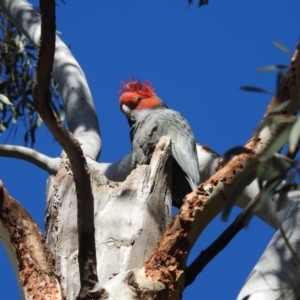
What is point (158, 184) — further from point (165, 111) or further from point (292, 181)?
point (165, 111)

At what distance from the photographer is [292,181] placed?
126 cm

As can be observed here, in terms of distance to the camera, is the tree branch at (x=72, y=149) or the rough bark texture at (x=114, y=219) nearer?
the tree branch at (x=72, y=149)

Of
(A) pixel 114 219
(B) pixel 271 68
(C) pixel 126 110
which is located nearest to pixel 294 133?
(B) pixel 271 68

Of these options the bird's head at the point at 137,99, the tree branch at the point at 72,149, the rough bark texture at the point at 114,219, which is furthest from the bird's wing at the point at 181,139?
the tree branch at the point at 72,149

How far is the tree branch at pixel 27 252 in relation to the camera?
70.6 inches

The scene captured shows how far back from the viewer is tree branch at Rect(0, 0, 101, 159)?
3.02 metres

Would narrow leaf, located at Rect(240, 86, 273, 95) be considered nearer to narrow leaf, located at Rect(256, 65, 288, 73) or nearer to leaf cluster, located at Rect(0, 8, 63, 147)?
narrow leaf, located at Rect(256, 65, 288, 73)

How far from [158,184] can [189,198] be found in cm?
28

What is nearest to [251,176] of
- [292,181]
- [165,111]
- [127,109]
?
[292,181]

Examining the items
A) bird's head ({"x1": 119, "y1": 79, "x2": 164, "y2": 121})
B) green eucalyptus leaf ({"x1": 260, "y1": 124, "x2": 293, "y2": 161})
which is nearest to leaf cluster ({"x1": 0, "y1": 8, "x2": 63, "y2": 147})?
bird's head ({"x1": 119, "y1": 79, "x2": 164, "y2": 121})

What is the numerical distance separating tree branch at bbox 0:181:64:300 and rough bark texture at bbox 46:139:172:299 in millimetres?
49

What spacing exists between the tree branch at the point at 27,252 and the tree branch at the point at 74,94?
3.25 ft

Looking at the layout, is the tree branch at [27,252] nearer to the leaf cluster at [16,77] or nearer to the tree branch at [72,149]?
Result: the tree branch at [72,149]

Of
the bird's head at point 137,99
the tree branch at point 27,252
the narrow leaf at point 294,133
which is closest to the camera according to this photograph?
the narrow leaf at point 294,133
